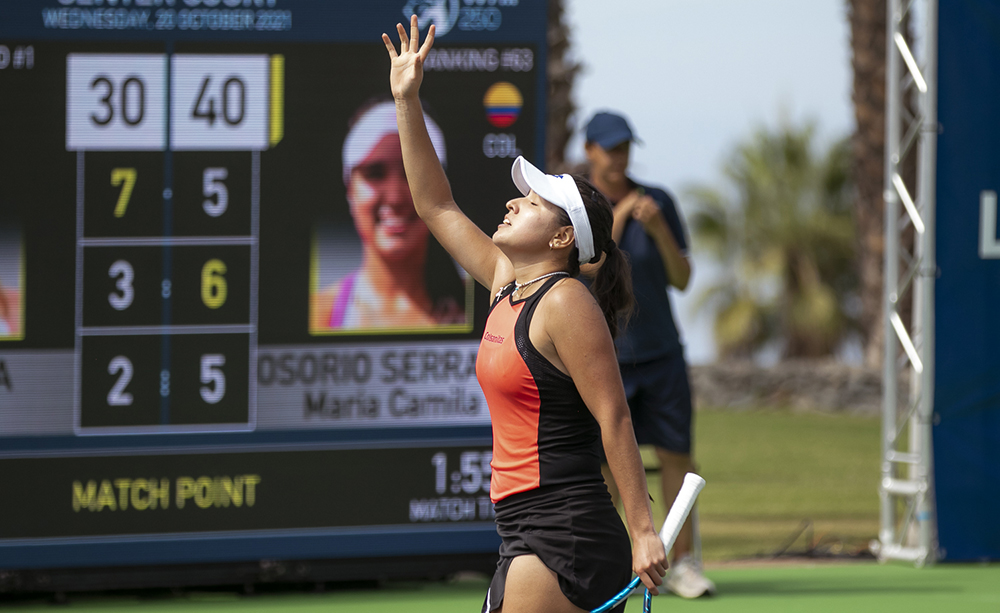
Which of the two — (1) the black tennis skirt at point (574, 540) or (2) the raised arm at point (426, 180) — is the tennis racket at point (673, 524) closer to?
(1) the black tennis skirt at point (574, 540)

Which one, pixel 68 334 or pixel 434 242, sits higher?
pixel 434 242

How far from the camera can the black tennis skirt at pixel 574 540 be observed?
2.68 meters

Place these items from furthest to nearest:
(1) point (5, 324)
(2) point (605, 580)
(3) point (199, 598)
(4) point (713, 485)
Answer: (4) point (713, 485)
(3) point (199, 598)
(1) point (5, 324)
(2) point (605, 580)

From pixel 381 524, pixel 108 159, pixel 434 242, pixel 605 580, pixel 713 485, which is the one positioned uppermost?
pixel 108 159

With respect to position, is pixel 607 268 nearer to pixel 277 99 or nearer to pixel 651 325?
pixel 651 325

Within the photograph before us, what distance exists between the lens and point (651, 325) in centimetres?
526

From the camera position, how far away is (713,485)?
10.6 meters

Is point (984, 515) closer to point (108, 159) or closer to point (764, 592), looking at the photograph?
point (764, 592)

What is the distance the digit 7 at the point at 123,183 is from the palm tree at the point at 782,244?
1732 cm

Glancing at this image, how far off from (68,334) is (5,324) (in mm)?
261

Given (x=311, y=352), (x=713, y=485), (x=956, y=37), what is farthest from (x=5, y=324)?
(x=713, y=485)

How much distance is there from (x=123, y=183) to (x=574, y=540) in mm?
3203

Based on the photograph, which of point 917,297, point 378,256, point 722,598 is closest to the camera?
point 378,256

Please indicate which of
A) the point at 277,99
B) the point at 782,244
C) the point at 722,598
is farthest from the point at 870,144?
the point at 277,99
